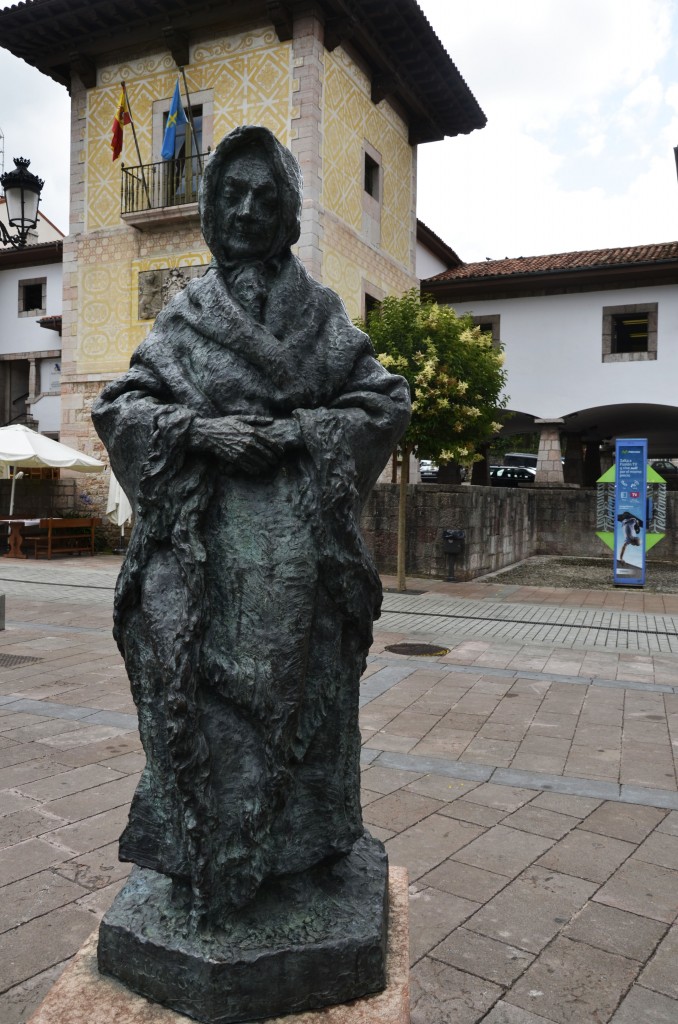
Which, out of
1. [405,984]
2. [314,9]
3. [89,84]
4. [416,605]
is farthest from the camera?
[89,84]

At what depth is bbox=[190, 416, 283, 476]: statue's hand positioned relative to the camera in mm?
1824

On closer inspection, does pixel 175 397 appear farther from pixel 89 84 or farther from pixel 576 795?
pixel 89 84

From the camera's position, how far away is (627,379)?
18.7 metres

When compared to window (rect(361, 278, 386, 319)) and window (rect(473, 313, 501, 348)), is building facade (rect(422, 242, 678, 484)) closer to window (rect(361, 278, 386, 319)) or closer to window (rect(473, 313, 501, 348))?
window (rect(473, 313, 501, 348))

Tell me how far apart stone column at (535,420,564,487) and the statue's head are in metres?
18.2

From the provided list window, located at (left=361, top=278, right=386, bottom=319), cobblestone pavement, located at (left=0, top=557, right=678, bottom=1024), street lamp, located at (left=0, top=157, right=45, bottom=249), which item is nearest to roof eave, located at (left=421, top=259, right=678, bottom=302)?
window, located at (left=361, top=278, right=386, bottom=319)

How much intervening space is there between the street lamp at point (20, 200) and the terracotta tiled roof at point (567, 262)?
14.0 metres

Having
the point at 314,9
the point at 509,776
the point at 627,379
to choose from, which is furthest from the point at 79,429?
the point at 509,776

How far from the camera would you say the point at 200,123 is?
51.5 ft

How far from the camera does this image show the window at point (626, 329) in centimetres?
1847

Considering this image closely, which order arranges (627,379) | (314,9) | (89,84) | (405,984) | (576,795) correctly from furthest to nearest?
(627,379) < (89,84) < (314,9) < (576,795) < (405,984)

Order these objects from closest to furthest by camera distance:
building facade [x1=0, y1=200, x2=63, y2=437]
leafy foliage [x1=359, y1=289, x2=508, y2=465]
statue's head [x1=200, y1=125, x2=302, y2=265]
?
1. statue's head [x1=200, y1=125, x2=302, y2=265]
2. leafy foliage [x1=359, y1=289, x2=508, y2=465]
3. building facade [x1=0, y1=200, x2=63, y2=437]

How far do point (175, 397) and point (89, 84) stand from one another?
17870mm

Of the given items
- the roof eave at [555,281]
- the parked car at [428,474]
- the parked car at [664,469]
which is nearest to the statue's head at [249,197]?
the roof eave at [555,281]
